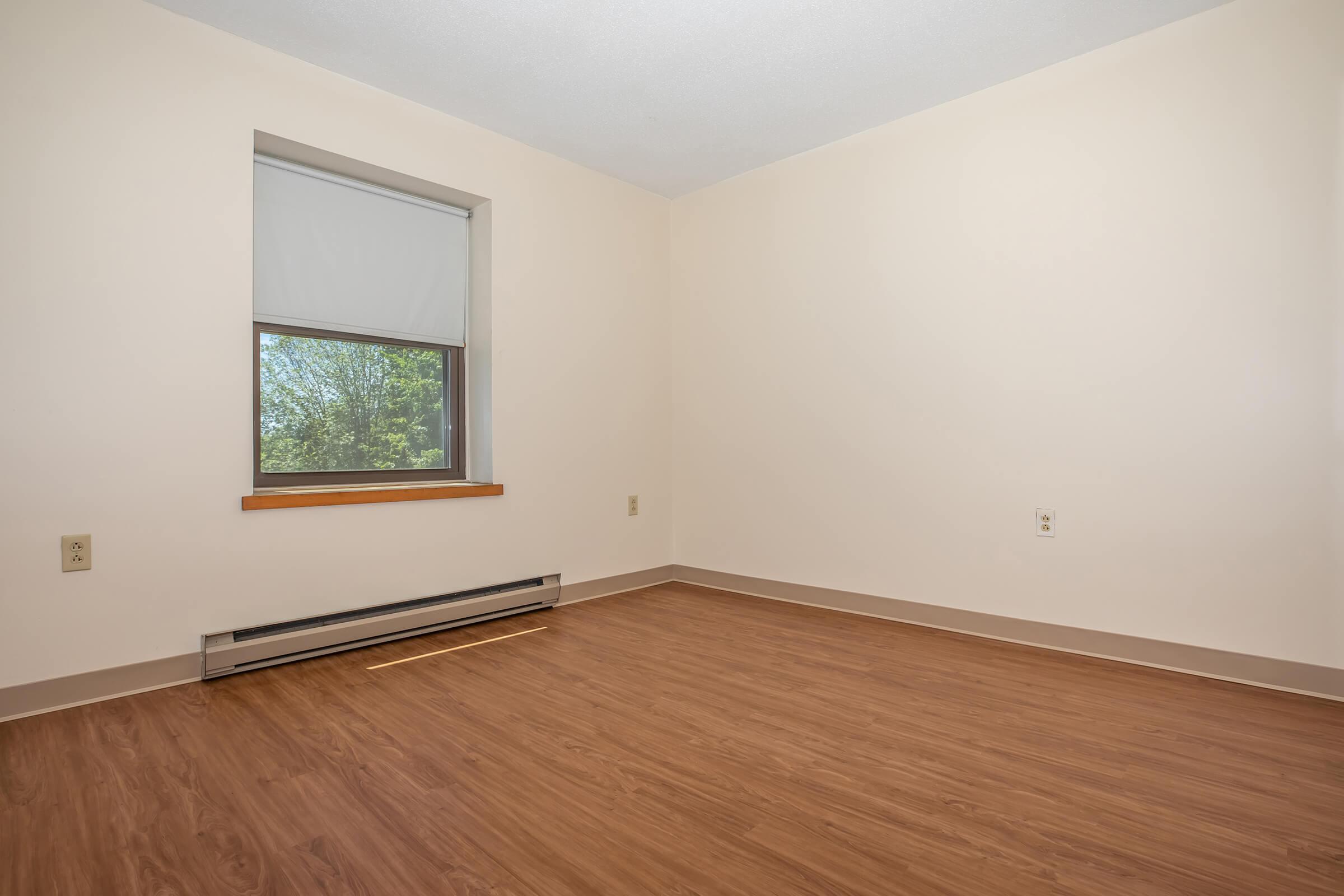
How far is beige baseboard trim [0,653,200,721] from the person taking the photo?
2.23 m

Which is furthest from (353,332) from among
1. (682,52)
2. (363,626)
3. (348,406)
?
(682,52)

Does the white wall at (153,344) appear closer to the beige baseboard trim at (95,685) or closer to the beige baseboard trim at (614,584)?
the beige baseboard trim at (95,685)

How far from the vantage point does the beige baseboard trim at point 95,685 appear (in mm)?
2234

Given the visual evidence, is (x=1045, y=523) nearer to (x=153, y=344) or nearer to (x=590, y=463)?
(x=590, y=463)

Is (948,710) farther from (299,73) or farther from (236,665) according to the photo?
(299,73)

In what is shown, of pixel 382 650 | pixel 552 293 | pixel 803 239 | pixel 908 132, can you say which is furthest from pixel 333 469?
pixel 908 132

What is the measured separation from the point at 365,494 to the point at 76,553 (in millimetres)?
1007

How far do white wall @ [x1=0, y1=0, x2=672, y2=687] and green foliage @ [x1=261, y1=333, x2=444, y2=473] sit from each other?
313 mm

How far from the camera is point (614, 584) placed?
4.20 m

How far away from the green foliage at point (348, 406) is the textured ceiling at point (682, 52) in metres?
1.26

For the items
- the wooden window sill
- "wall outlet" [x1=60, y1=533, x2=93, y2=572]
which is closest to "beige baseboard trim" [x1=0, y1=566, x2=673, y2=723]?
"wall outlet" [x1=60, y1=533, x2=93, y2=572]

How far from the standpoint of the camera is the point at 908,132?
349cm

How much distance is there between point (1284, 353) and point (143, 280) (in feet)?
13.8

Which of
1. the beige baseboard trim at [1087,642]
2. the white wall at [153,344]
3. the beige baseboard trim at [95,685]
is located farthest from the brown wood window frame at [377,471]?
the beige baseboard trim at [1087,642]
